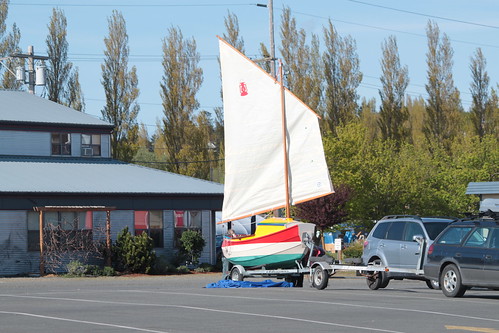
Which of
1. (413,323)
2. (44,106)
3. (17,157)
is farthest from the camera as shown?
(44,106)

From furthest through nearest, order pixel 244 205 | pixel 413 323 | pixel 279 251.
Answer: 1. pixel 244 205
2. pixel 279 251
3. pixel 413 323

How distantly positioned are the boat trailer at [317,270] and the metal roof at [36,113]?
58.3 ft

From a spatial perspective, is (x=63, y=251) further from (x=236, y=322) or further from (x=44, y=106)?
(x=236, y=322)

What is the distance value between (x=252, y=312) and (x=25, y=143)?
1137 inches

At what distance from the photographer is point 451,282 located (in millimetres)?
21609

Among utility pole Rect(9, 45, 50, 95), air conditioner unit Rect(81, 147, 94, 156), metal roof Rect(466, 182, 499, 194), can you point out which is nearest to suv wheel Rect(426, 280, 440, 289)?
metal roof Rect(466, 182, 499, 194)

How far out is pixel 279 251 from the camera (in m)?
27.6

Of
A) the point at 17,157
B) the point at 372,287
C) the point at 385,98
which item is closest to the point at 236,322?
the point at 372,287

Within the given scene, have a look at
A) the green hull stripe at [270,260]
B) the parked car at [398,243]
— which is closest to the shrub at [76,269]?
the green hull stripe at [270,260]

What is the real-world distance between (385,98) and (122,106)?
1887cm

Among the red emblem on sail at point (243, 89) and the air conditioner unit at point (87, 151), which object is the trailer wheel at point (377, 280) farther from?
the air conditioner unit at point (87, 151)

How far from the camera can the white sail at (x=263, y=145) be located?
29.1 m

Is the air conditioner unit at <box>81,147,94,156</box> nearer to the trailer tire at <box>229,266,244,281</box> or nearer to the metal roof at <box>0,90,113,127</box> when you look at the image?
the metal roof at <box>0,90,113,127</box>

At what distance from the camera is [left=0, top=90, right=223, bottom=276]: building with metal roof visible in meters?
39.9
